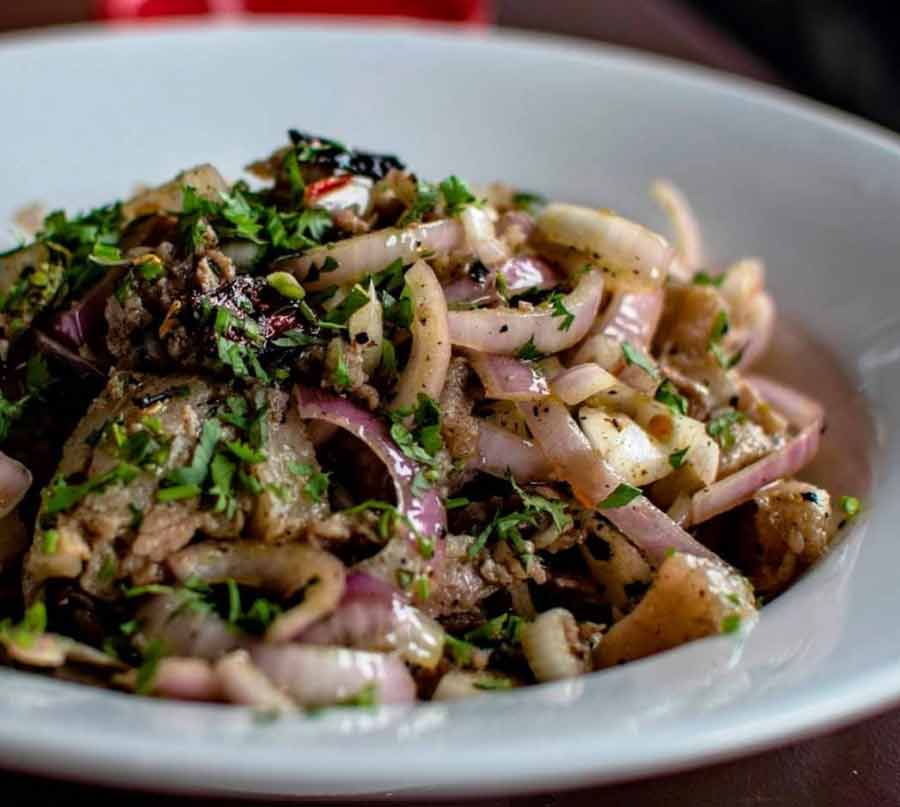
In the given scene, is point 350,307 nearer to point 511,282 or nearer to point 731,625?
point 511,282

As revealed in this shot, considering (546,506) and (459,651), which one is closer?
(459,651)

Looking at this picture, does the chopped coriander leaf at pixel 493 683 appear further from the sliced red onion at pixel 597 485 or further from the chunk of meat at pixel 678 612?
the sliced red onion at pixel 597 485

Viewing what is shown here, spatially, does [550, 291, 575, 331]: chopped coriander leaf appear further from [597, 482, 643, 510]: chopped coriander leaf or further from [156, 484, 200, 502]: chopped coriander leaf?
[156, 484, 200, 502]: chopped coriander leaf

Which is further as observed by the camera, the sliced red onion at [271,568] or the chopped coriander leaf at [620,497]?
the chopped coriander leaf at [620,497]

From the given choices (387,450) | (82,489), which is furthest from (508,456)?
(82,489)

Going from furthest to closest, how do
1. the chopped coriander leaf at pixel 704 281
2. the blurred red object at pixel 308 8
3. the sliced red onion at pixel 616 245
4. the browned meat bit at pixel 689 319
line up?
the blurred red object at pixel 308 8 < the chopped coriander leaf at pixel 704 281 < the browned meat bit at pixel 689 319 < the sliced red onion at pixel 616 245

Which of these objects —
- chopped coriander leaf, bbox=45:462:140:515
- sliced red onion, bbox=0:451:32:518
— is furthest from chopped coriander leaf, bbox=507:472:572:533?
sliced red onion, bbox=0:451:32:518

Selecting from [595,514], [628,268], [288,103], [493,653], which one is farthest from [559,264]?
[288,103]

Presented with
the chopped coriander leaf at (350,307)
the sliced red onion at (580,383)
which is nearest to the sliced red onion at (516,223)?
the sliced red onion at (580,383)
